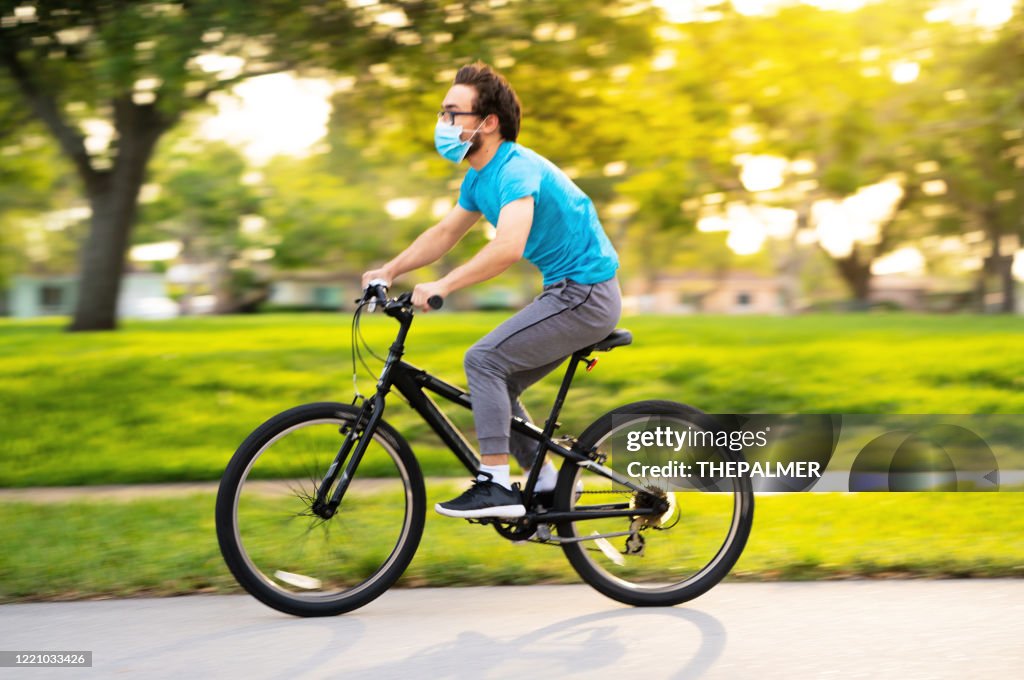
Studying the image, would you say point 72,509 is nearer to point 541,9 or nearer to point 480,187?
point 480,187

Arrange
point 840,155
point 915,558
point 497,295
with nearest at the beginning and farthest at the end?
point 915,558 → point 840,155 → point 497,295

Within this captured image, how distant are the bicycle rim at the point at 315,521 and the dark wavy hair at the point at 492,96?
4.20 ft

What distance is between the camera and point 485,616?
4406mm

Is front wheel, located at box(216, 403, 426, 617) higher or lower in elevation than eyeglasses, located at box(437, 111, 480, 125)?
lower

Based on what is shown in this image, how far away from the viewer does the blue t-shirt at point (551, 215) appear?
14.4 feet

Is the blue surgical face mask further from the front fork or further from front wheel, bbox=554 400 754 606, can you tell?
front wheel, bbox=554 400 754 606

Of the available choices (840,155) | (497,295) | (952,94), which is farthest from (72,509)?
(497,295)

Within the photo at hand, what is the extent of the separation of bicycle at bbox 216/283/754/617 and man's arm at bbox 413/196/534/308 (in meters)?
0.10

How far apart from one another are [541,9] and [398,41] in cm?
153

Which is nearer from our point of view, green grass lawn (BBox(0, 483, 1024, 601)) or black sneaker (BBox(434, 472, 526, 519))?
black sneaker (BBox(434, 472, 526, 519))

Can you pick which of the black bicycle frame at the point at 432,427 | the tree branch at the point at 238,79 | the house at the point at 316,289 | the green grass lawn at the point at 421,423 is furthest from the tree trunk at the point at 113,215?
the house at the point at 316,289

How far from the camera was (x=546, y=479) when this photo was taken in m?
4.63

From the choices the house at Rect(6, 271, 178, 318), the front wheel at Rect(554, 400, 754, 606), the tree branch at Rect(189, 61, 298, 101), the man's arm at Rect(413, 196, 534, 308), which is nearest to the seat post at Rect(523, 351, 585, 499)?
the front wheel at Rect(554, 400, 754, 606)

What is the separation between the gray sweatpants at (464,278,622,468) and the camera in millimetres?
4445
